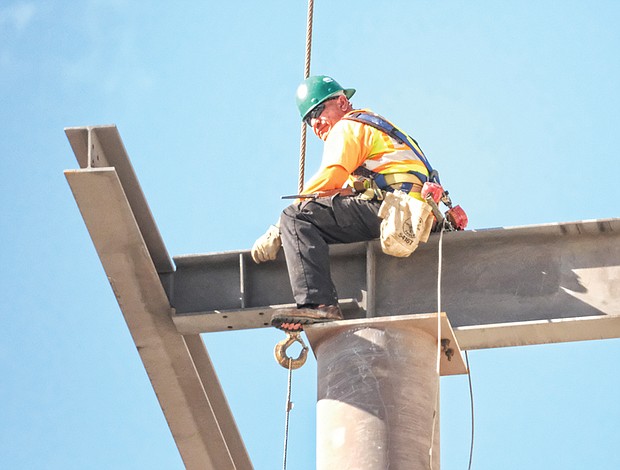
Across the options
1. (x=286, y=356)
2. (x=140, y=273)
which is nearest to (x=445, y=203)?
(x=286, y=356)

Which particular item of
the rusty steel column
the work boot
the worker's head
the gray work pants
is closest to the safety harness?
the gray work pants

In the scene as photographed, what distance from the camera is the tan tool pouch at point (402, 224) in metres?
11.7

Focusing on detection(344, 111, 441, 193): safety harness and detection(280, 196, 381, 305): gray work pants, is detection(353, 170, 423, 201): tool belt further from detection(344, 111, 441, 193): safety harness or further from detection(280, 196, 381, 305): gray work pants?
detection(280, 196, 381, 305): gray work pants

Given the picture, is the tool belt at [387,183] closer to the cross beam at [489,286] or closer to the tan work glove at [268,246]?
the cross beam at [489,286]

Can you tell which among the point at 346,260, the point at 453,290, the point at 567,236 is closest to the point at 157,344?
the point at 346,260

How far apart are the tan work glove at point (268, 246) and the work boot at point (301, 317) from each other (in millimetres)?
822

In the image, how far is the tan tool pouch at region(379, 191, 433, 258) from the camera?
11.7 meters

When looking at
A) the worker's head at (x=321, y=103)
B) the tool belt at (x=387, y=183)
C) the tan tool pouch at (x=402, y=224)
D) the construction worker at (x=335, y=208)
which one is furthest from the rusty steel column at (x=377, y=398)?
the worker's head at (x=321, y=103)

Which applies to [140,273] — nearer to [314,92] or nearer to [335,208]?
[335,208]

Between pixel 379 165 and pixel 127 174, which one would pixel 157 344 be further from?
pixel 379 165

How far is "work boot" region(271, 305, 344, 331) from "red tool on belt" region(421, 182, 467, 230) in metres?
1.14

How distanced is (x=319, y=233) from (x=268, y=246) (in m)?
0.52

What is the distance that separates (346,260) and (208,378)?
1.89 metres


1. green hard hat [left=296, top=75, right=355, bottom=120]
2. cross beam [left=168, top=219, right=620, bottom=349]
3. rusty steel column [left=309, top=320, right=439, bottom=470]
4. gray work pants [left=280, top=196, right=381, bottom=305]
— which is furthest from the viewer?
green hard hat [left=296, top=75, right=355, bottom=120]
